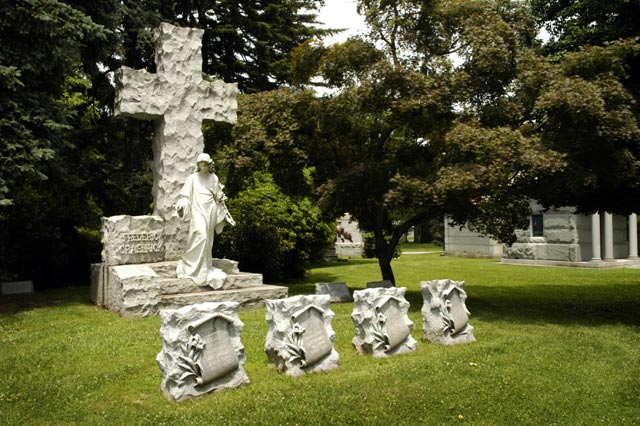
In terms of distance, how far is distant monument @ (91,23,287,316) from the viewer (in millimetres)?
10203

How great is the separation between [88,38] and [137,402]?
29.9 feet

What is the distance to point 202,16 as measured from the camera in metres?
20.8

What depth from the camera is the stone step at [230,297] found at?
970 centimetres

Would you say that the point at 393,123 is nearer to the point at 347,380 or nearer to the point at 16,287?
the point at 347,380

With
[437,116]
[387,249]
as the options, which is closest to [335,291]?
[387,249]

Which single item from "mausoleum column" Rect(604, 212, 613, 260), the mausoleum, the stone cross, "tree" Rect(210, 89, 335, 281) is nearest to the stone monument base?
the stone cross

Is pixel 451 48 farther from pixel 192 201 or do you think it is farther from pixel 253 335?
pixel 253 335

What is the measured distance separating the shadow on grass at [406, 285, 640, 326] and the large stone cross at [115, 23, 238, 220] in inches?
222

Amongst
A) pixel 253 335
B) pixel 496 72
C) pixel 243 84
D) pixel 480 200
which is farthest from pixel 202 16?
pixel 253 335

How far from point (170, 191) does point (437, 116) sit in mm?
5644

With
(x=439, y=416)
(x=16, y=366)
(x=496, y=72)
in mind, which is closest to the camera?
(x=439, y=416)

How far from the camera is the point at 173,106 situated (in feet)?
37.7

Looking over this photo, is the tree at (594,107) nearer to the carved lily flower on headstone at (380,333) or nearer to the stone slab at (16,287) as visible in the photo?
the carved lily flower on headstone at (380,333)

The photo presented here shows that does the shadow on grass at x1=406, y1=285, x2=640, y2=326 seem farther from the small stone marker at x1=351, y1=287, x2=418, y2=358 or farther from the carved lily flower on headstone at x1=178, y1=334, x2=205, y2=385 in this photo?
the carved lily flower on headstone at x1=178, y1=334, x2=205, y2=385
